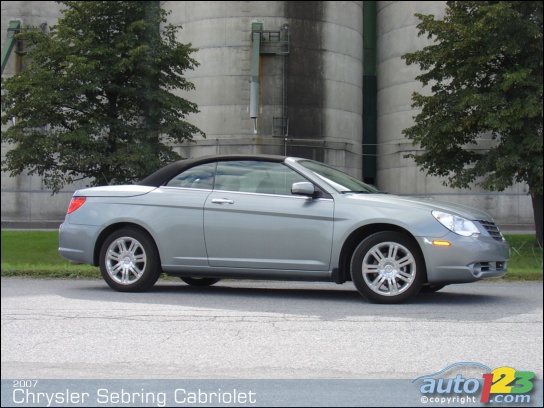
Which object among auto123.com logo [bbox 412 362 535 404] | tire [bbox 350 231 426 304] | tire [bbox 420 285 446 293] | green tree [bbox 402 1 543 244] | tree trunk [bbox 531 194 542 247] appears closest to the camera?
auto123.com logo [bbox 412 362 535 404]

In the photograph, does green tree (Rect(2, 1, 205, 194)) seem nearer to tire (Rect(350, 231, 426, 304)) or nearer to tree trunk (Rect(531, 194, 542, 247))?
tree trunk (Rect(531, 194, 542, 247))

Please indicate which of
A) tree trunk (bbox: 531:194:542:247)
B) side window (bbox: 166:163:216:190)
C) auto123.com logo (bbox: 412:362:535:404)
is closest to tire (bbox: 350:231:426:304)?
side window (bbox: 166:163:216:190)

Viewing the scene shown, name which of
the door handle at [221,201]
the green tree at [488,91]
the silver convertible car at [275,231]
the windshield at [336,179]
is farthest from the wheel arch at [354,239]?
the green tree at [488,91]

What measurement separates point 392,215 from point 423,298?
1048mm

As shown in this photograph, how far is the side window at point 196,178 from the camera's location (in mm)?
8617

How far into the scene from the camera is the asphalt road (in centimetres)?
493

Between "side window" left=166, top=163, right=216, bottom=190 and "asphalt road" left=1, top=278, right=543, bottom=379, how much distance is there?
1209 millimetres

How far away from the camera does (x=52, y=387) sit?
14.4 ft

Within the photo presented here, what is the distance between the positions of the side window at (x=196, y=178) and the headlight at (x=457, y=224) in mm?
2538

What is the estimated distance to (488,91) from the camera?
2088cm

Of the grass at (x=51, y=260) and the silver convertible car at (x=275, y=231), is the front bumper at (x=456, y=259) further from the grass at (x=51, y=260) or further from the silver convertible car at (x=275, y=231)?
the grass at (x=51, y=260)

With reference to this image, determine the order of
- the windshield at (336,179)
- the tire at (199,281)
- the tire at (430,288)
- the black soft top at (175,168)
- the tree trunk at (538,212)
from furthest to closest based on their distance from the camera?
the tree trunk at (538,212) < the tire at (199,281) < the black soft top at (175,168) < the tire at (430,288) < the windshield at (336,179)

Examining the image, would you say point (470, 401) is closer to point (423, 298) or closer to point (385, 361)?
point (385, 361)

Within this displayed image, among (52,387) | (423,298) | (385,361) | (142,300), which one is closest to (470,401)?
(385,361)
